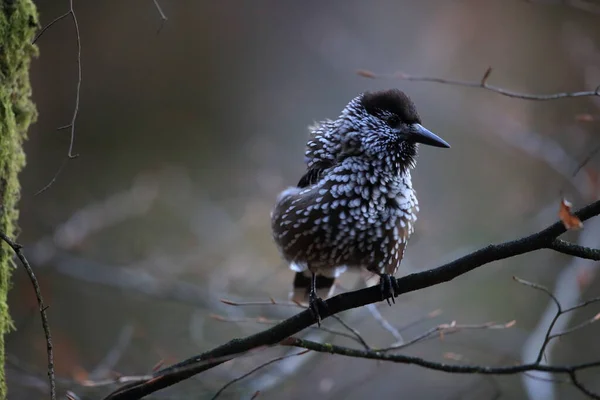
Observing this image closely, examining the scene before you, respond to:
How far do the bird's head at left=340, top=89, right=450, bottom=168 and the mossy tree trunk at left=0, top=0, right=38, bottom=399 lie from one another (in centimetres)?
144

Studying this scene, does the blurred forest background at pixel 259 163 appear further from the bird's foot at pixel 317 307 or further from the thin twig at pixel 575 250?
the thin twig at pixel 575 250

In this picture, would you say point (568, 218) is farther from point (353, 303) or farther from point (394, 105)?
point (394, 105)

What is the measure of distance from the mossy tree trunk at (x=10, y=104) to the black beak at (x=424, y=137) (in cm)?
171

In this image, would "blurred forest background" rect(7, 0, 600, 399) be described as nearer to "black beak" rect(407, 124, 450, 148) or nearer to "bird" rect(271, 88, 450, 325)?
"bird" rect(271, 88, 450, 325)

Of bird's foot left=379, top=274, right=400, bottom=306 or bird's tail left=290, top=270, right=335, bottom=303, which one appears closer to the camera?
bird's foot left=379, top=274, right=400, bottom=306

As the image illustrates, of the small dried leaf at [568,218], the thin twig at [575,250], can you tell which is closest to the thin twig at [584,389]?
the thin twig at [575,250]

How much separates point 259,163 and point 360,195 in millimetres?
3536

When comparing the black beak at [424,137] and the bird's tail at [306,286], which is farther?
the bird's tail at [306,286]

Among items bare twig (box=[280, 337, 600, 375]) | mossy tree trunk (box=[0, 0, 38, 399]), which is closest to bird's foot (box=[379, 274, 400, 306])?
bare twig (box=[280, 337, 600, 375])

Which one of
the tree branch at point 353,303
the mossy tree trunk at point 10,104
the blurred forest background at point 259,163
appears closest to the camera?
the tree branch at point 353,303

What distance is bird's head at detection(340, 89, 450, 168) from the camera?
2.95 metres

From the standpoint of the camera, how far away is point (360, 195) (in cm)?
285

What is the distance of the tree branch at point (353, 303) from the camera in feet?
6.85

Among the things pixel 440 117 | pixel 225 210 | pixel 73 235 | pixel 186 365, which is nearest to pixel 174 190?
pixel 225 210
